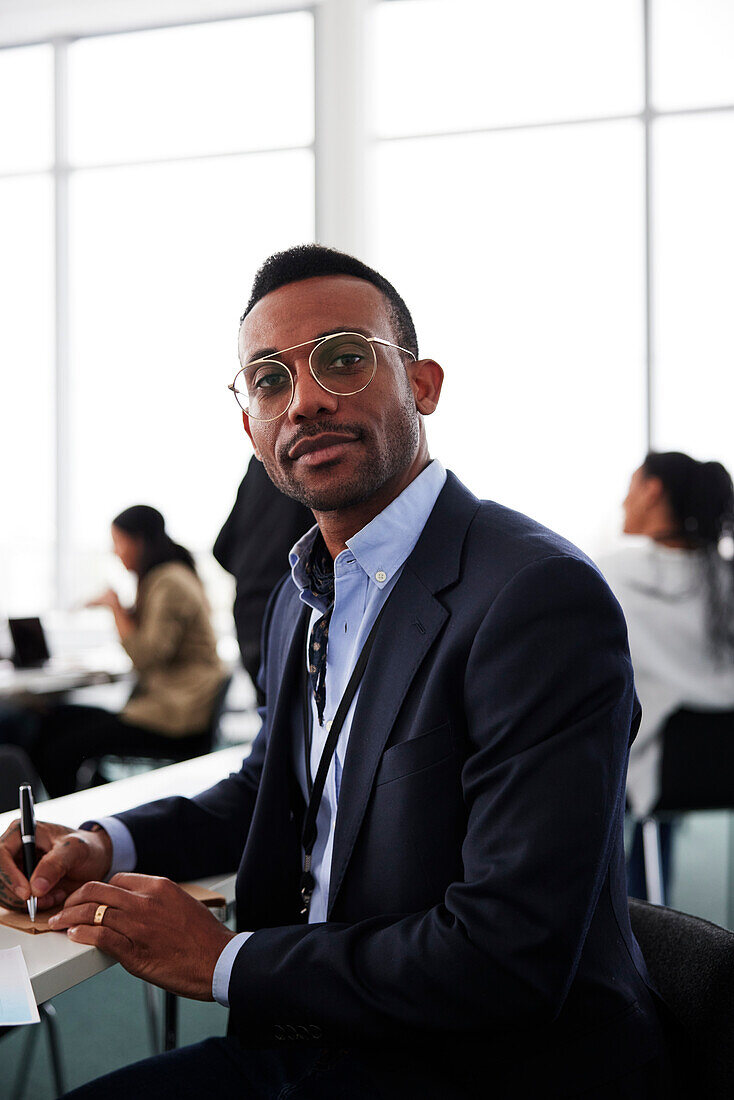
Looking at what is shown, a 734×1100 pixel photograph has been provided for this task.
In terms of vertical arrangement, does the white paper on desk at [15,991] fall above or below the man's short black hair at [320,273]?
below

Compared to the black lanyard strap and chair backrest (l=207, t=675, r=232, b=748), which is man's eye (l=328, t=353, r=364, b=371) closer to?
the black lanyard strap

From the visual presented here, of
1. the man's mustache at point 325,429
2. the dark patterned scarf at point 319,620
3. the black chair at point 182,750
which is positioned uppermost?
the man's mustache at point 325,429

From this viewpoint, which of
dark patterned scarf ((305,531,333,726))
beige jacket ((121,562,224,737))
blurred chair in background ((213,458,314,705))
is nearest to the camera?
dark patterned scarf ((305,531,333,726))

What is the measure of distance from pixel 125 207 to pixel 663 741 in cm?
526

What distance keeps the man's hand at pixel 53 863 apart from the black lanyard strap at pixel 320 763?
27cm

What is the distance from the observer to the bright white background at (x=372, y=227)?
580 centimetres

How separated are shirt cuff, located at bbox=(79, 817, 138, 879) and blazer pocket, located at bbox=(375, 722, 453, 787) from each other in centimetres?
46

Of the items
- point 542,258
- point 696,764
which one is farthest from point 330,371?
point 542,258

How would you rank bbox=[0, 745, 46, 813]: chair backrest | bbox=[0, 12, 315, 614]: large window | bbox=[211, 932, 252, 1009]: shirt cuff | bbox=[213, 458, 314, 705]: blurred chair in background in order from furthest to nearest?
1. bbox=[0, 12, 315, 614]: large window
2. bbox=[213, 458, 314, 705]: blurred chair in background
3. bbox=[0, 745, 46, 813]: chair backrest
4. bbox=[211, 932, 252, 1009]: shirt cuff

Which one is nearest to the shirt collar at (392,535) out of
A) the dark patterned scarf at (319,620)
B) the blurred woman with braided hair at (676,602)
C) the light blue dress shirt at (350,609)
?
the light blue dress shirt at (350,609)

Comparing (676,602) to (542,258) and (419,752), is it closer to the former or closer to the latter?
(419,752)

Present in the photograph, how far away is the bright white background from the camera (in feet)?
19.0

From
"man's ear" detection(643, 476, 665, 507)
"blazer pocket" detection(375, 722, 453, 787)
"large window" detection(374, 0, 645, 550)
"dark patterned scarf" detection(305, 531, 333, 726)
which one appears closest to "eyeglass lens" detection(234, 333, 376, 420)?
"dark patterned scarf" detection(305, 531, 333, 726)

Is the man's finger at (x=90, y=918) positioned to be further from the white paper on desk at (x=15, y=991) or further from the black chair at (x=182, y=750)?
the black chair at (x=182, y=750)
